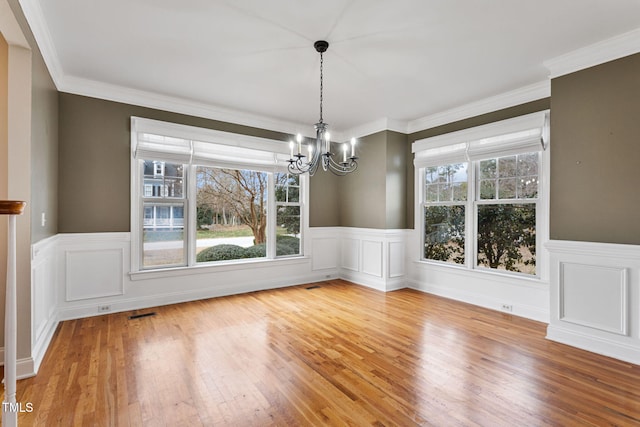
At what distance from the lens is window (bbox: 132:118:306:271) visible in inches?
172

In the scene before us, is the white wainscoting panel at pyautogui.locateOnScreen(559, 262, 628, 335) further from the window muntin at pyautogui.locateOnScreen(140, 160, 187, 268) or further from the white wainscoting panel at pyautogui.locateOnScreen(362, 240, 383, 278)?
the window muntin at pyautogui.locateOnScreen(140, 160, 187, 268)

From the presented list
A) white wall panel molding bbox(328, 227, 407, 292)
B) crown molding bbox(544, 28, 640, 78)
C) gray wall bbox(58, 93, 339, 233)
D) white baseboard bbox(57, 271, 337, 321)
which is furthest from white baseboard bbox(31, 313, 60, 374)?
crown molding bbox(544, 28, 640, 78)

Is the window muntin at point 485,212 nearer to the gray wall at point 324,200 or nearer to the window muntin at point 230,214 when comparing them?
the gray wall at point 324,200

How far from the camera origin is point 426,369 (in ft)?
8.75

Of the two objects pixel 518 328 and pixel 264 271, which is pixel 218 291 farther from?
pixel 518 328

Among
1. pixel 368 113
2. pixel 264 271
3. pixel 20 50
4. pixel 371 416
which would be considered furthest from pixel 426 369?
pixel 20 50

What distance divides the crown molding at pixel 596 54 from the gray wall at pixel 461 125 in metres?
0.58

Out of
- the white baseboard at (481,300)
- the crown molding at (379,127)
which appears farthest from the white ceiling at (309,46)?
the white baseboard at (481,300)

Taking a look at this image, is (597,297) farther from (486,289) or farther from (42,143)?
(42,143)

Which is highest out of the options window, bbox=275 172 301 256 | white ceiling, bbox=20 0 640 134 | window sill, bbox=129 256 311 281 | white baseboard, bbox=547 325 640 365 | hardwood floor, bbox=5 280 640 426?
white ceiling, bbox=20 0 640 134

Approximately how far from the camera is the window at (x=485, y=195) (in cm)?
405

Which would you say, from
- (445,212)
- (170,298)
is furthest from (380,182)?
(170,298)

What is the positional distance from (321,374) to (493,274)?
3.01m

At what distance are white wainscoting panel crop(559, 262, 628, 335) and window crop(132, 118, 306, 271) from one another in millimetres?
3881
